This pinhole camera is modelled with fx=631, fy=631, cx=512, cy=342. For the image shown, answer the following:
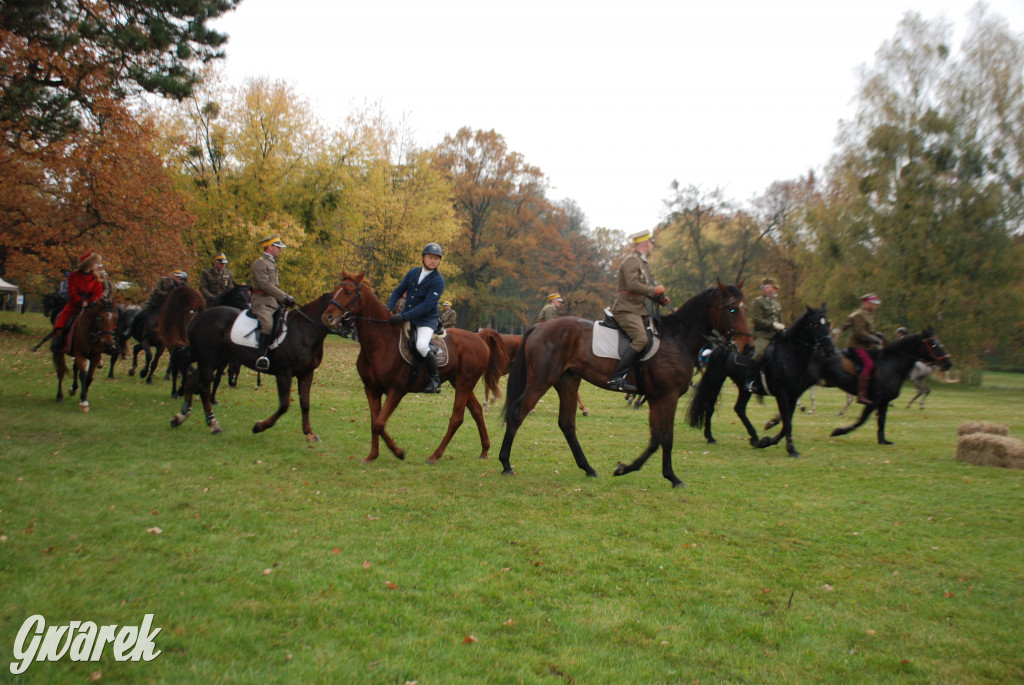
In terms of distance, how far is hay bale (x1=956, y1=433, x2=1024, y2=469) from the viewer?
453 inches

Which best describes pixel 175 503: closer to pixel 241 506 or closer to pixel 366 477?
pixel 241 506

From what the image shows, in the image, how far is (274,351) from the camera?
1079 cm

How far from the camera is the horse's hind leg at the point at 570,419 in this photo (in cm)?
952

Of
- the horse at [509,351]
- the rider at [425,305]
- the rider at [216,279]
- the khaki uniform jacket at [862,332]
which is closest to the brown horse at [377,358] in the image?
the rider at [425,305]

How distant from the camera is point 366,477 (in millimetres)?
8570

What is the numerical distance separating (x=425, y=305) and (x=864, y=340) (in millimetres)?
11300

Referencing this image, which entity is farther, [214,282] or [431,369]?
[214,282]

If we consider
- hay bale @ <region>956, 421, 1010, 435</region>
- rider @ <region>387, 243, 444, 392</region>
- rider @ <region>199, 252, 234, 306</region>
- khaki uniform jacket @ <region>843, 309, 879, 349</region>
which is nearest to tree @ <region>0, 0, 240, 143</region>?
rider @ <region>199, 252, 234, 306</region>

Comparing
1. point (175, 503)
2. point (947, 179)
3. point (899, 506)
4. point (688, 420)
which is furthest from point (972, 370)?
point (175, 503)

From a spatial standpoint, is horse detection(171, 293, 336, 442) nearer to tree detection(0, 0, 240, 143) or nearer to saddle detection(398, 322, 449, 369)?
saddle detection(398, 322, 449, 369)

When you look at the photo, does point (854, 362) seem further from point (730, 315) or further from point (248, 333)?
point (248, 333)

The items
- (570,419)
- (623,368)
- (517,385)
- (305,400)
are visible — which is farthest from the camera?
(305,400)

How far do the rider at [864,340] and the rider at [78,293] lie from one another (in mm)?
16360

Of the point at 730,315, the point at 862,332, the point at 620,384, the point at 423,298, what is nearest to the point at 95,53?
the point at 423,298
